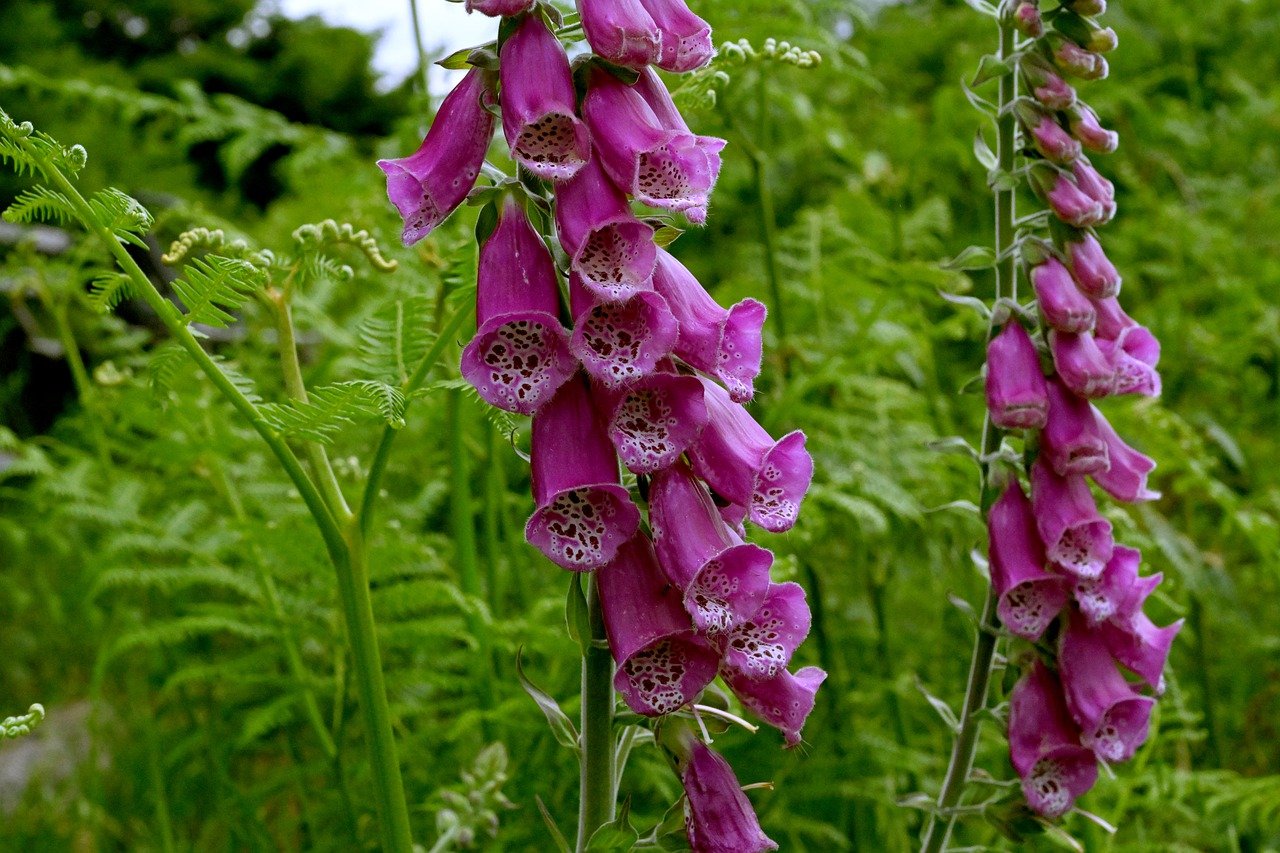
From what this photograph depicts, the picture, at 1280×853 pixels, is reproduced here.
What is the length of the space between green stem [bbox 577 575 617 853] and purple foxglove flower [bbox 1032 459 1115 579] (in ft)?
1.73

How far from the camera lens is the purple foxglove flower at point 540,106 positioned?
822 mm

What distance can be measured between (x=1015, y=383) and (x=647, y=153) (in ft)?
1.81

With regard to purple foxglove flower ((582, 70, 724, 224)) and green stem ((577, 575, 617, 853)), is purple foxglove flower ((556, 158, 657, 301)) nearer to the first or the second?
purple foxglove flower ((582, 70, 724, 224))

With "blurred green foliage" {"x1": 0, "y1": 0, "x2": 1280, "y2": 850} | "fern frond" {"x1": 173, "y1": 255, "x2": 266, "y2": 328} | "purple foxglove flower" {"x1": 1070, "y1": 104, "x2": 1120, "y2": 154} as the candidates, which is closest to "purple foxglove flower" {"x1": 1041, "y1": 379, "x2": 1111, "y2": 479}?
"blurred green foliage" {"x1": 0, "y1": 0, "x2": 1280, "y2": 850}

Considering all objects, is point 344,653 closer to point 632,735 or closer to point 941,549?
point 632,735

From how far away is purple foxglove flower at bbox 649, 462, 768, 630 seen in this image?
829mm

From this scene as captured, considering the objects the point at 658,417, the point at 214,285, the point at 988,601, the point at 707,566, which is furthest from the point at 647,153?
the point at 988,601

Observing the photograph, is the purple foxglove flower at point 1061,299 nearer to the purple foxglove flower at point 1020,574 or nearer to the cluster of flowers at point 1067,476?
the cluster of flowers at point 1067,476

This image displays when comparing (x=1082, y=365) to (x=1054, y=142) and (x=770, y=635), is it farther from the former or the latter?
(x=770, y=635)

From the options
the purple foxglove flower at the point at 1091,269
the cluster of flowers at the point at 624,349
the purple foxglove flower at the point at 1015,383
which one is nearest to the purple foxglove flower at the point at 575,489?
the cluster of flowers at the point at 624,349

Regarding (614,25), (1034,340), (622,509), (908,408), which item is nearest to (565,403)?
(622,509)

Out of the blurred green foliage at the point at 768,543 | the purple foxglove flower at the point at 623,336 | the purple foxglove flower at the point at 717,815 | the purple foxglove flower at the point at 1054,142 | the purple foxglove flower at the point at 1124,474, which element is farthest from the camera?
the blurred green foliage at the point at 768,543

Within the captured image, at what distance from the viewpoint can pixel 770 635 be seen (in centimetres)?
88

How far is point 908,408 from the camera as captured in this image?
222 centimetres
